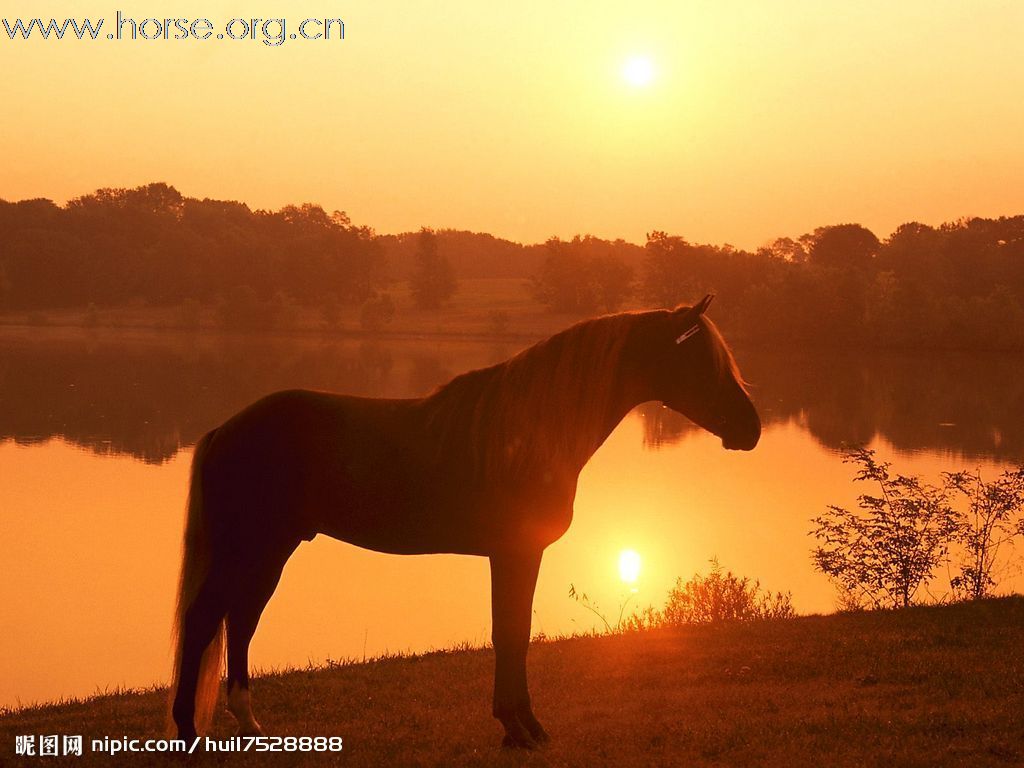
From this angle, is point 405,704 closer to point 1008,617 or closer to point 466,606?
point 1008,617

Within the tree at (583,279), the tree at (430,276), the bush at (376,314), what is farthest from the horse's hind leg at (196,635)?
the tree at (430,276)

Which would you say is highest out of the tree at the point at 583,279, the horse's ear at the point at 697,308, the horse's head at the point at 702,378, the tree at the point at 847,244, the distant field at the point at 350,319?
the tree at the point at 847,244

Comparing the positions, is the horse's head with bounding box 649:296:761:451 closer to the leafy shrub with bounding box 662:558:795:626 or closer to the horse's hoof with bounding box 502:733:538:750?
the horse's hoof with bounding box 502:733:538:750

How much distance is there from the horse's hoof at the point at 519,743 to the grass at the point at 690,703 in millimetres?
90

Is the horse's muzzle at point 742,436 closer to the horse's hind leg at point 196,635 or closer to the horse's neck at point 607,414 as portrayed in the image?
the horse's neck at point 607,414

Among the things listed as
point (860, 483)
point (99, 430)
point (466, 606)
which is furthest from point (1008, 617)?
point (99, 430)

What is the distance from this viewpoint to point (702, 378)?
559 cm

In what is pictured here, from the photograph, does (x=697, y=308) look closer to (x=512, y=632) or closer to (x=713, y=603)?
(x=512, y=632)

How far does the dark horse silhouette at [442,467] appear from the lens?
18.2 feet

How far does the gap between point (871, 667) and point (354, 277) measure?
95452 millimetres

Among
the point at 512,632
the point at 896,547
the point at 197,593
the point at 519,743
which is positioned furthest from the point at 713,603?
the point at 197,593

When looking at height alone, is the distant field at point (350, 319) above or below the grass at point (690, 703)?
above

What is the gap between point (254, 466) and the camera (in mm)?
5516

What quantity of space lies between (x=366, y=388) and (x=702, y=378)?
4235 cm
